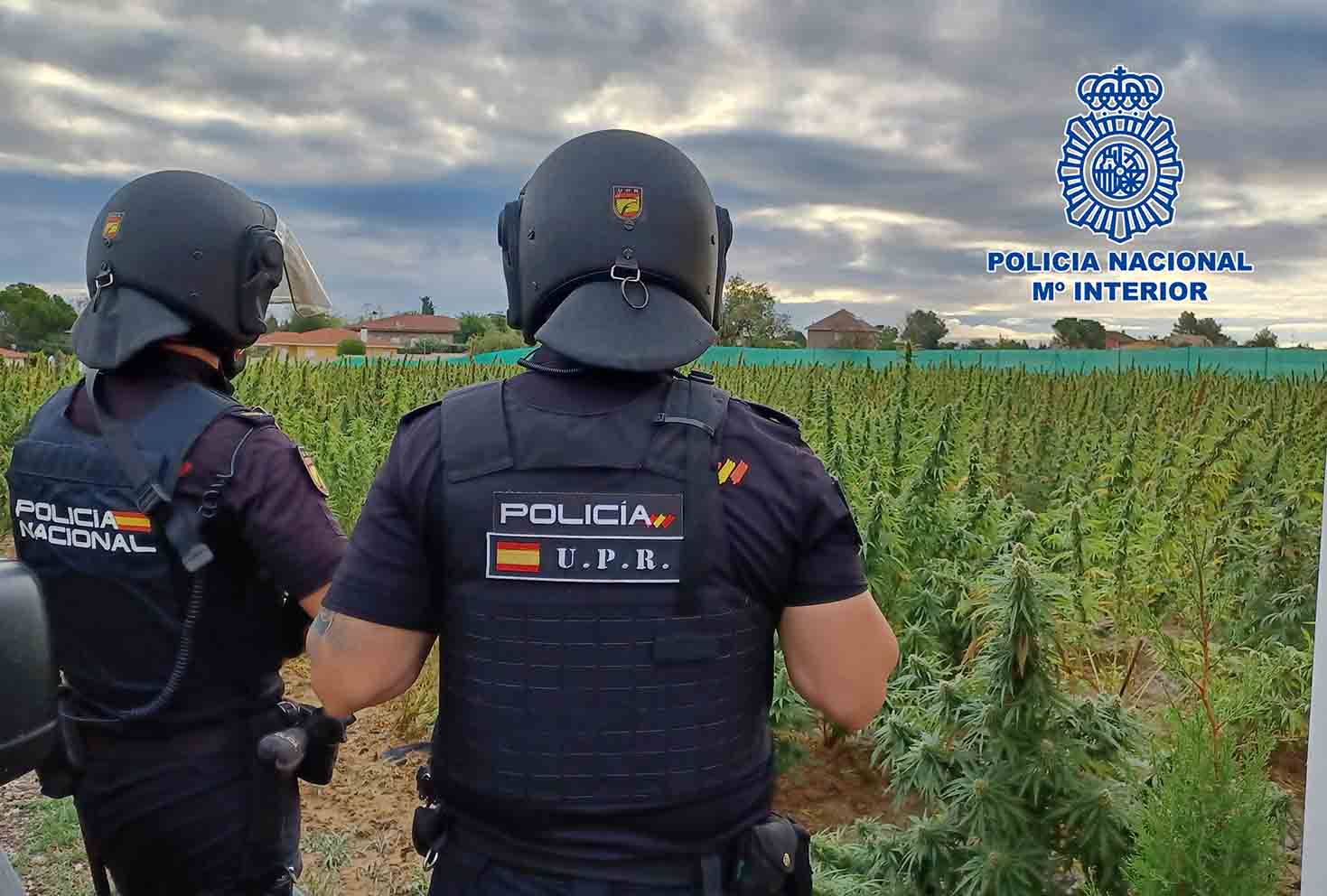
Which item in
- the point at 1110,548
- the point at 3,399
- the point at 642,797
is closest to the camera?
the point at 642,797

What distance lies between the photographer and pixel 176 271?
223cm

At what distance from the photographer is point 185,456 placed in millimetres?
1995

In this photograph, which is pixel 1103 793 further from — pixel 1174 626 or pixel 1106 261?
pixel 1174 626

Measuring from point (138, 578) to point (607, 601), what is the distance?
105 cm

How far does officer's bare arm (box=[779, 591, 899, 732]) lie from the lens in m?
1.56

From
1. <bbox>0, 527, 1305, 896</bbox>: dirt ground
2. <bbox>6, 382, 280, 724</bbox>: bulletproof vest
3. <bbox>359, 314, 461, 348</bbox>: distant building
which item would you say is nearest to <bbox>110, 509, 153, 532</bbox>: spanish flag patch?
<bbox>6, 382, 280, 724</bbox>: bulletproof vest

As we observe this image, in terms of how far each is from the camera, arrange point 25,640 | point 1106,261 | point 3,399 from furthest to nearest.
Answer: point 3,399 < point 1106,261 < point 25,640

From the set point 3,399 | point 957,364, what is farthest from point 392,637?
point 3,399

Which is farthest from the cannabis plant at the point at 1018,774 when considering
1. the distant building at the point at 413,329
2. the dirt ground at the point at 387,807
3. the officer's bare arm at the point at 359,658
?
the distant building at the point at 413,329

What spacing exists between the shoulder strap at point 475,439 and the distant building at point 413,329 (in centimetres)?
516

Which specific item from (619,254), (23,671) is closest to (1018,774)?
(619,254)

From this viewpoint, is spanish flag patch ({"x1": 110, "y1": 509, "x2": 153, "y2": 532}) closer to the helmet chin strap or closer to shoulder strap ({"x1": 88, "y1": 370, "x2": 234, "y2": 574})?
shoulder strap ({"x1": 88, "y1": 370, "x2": 234, "y2": 574})

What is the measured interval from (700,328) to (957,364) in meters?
3.69

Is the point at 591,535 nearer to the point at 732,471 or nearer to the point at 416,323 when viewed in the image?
the point at 732,471
